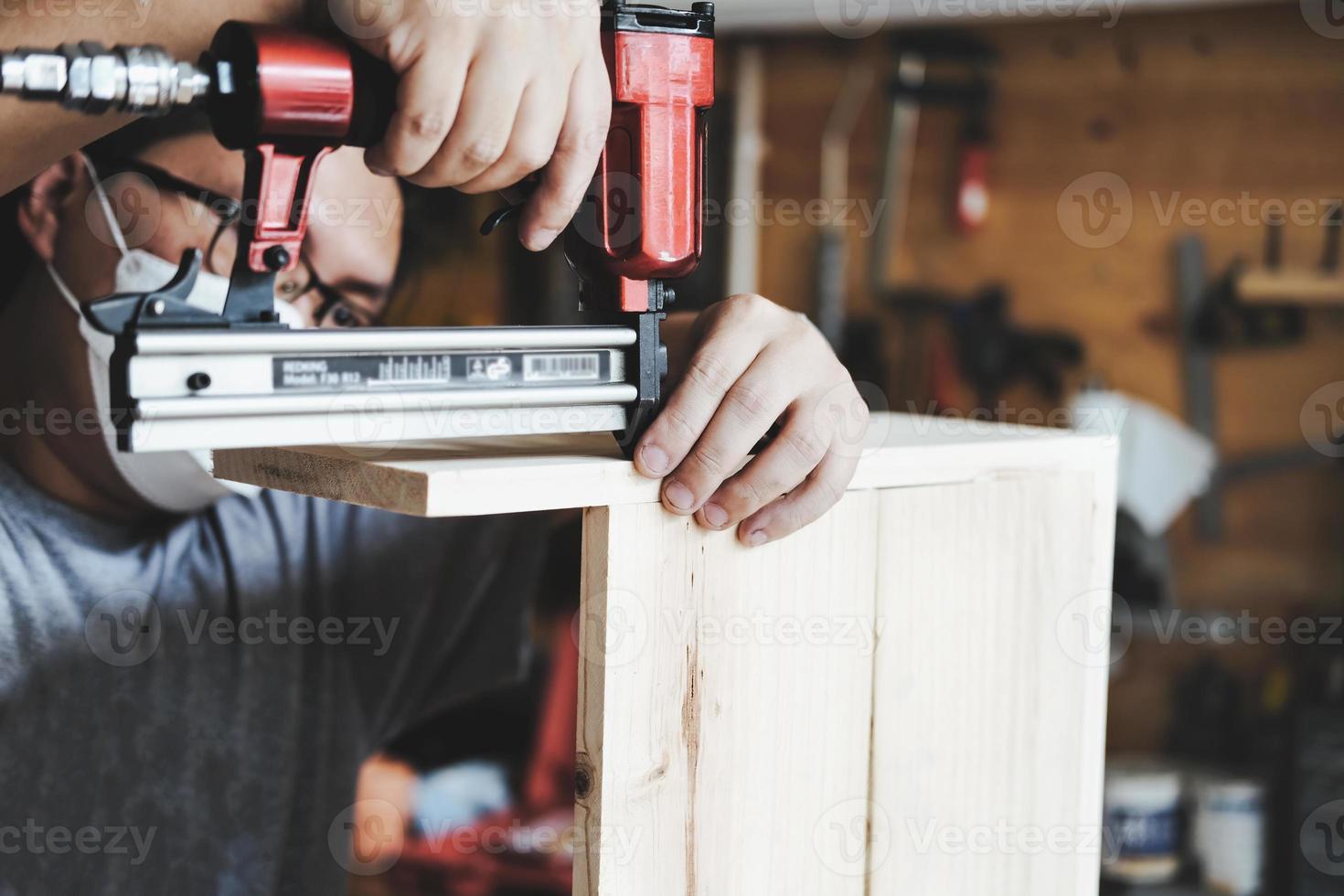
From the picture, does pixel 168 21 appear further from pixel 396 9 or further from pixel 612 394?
pixel 612 394

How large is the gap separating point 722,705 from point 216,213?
0.63 m

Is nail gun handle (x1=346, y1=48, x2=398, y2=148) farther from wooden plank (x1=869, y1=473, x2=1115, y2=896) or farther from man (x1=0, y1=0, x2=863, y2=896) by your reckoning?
wooden plank (x1=869, y1=473, x2=1115, y2=896)

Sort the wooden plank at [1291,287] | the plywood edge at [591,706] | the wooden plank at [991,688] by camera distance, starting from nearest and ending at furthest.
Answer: the plywood edge at [591,706] < the wooden plank at [991,688] < the wooden plank at [1291,287]

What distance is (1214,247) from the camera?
2.31 metres

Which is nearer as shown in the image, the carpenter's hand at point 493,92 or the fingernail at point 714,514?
the carpenter's hand at point 493,92

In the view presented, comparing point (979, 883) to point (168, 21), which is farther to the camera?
point (979, 883)

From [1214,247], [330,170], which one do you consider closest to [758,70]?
[1214,247]

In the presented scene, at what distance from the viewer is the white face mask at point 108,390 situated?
3.33ft

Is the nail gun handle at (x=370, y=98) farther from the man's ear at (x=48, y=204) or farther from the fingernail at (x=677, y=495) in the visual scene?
the man's ear at (x=48, y=204)

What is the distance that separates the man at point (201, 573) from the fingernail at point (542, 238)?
118 mm

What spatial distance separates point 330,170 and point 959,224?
5.63 ft

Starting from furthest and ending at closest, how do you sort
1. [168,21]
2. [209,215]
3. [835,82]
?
[835,82] < [209,215] < [168,21]

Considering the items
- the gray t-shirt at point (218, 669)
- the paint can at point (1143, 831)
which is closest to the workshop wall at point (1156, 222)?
the paint can at point (1143, 831)

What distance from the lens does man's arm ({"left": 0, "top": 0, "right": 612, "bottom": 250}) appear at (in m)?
0.62
